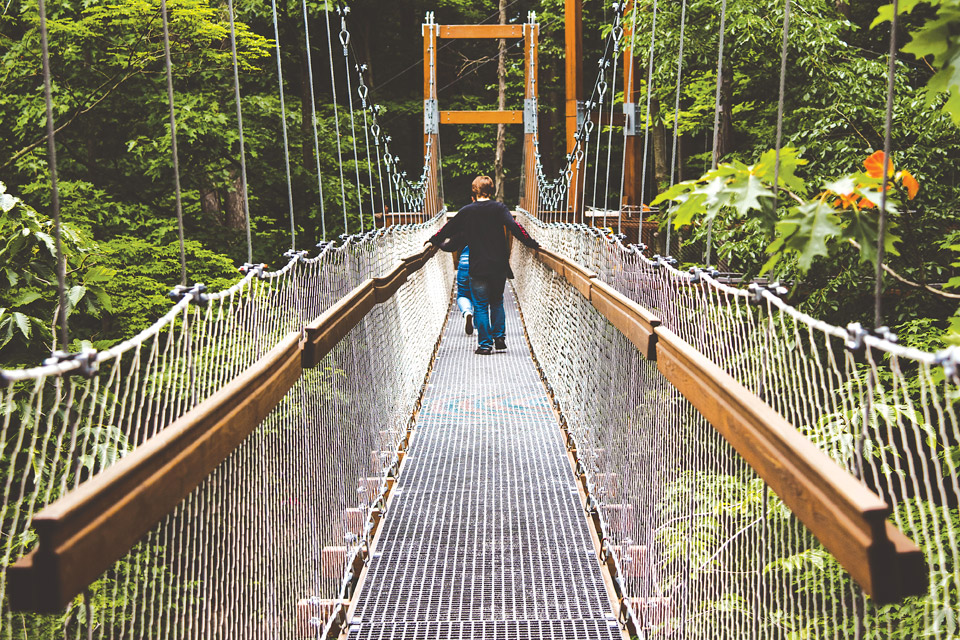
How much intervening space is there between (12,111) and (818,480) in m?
7.86

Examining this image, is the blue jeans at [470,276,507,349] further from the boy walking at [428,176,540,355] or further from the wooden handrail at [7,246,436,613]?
the wooden handrail at [7,246,436,613]

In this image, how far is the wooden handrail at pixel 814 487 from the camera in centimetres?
86

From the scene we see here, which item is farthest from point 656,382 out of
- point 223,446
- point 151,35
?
point 151,35

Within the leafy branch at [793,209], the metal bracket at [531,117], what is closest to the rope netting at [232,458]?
the leafy branch at [793,209]

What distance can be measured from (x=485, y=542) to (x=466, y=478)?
672 millimetres

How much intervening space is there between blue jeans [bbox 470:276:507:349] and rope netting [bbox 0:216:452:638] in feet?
7.83

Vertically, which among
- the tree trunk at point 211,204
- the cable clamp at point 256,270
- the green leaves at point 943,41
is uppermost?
the green leaves at point 943,41

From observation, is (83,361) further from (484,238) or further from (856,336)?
(484,238)

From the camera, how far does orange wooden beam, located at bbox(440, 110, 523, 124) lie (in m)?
14.5

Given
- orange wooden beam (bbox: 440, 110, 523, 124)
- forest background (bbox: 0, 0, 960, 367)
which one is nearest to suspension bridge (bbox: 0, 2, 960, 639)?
forest background (bbox: 0, 0, 960, 367)

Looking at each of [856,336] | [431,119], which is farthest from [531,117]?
[856,336]

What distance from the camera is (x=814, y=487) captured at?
1.00 metres

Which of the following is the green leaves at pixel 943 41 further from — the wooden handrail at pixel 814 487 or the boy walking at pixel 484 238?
the boy walking at pixel 484 238

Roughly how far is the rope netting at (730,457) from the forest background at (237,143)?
0.22 meters
